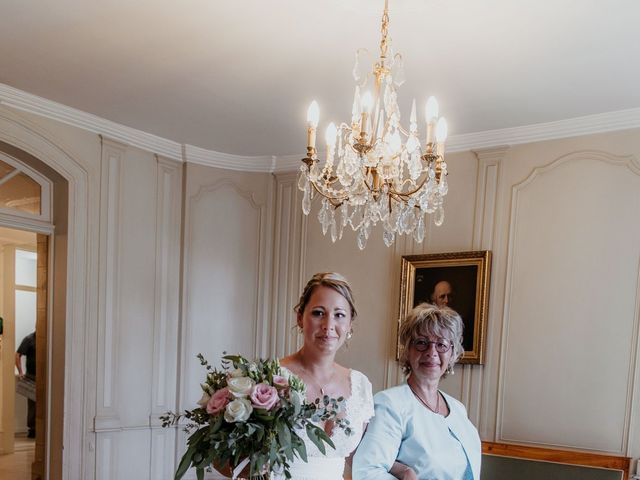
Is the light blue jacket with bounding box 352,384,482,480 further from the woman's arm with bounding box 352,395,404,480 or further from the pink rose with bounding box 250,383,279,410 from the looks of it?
the pink rose with bounding box 250,383,279,410

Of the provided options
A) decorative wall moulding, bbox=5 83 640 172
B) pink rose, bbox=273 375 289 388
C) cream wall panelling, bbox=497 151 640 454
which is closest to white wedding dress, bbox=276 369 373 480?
pink rose, bbox=273 375 289 388

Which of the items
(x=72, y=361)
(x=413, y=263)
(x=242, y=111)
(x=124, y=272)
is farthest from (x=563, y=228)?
(x=72, y=361)

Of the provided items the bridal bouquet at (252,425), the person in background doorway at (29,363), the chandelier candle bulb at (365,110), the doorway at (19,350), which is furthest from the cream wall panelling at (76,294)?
the bridal bouquet at (252,425)

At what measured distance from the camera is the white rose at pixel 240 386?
152cm

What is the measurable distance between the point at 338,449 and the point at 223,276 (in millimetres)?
2965

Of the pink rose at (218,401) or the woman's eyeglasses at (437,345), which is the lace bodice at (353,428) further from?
the pink rose at (218,401)

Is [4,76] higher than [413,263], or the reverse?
[4,76]

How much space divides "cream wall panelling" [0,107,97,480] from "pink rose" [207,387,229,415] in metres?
2.65

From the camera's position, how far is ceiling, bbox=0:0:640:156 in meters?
2.41

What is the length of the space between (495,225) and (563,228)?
1.46 ft

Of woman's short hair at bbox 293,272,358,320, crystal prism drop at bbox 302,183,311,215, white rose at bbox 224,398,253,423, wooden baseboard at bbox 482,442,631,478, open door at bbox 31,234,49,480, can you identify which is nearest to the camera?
white rose at bbox 224,398,253,423

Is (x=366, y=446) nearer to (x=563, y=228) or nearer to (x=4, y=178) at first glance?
(x=563, y=228)

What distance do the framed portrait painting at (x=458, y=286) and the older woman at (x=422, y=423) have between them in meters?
1.79

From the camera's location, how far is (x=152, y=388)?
4.32 meters
